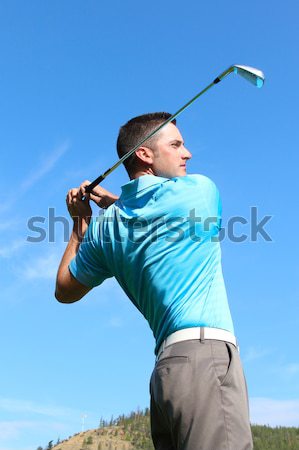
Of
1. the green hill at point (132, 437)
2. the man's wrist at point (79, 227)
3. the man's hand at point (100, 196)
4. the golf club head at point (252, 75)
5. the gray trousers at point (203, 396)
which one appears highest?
the green hill at point (132, 437)

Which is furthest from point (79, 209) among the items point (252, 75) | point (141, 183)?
point (252, 75)

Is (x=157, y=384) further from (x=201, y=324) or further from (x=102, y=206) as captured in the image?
(x=102, y=206)

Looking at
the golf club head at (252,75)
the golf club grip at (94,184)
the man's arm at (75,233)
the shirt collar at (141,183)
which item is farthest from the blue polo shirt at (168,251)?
the golf club head at (252,75)

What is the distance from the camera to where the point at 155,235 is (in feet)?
15.8

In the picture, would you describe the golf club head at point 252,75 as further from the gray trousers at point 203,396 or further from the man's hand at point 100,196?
the gray trousers at point 203,396

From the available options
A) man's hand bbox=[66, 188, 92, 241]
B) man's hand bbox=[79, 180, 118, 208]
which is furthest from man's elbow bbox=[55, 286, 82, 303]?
man's hand bbox=[79, 180, 118, 208]

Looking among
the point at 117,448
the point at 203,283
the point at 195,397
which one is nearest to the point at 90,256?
the point at 203,283

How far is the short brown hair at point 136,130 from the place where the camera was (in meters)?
5.70

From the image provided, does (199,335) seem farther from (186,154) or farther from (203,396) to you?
(186,154)

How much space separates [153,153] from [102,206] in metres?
1.01

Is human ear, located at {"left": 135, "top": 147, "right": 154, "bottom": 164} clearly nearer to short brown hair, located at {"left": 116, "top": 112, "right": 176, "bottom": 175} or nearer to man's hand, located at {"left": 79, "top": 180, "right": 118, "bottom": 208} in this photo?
short brown hair, located at {"left": 116, "top": 112, "right": 176, "bottom": 175}

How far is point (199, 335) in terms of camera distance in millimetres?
4355

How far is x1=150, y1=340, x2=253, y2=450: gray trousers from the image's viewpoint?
4.07m

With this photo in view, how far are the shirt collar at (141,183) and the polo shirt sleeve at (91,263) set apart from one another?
1.51 ft
